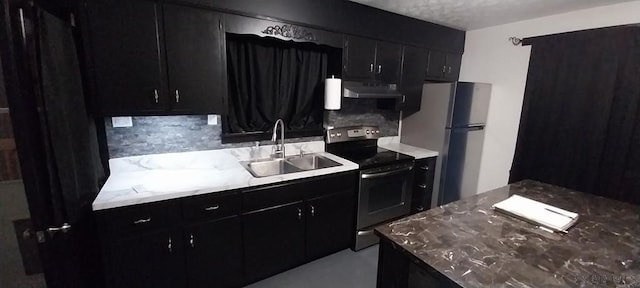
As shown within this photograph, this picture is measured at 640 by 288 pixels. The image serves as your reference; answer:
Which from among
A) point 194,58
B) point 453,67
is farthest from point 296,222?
point 453,67

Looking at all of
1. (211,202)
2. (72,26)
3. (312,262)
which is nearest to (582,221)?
(312,262)

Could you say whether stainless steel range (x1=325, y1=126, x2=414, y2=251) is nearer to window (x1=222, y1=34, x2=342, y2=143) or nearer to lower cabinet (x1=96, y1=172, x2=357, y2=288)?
lower cabinet (x1=96, y1=172, x2=357, y2=288)

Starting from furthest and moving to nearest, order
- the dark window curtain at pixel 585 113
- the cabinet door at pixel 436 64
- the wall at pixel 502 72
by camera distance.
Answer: the cabinet door at pixel 436 64 → the wall at pixel 502 72 → the dark window curtain at pixel 585 113

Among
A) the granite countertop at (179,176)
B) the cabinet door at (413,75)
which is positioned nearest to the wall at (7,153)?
the granite countertop at (179,176)

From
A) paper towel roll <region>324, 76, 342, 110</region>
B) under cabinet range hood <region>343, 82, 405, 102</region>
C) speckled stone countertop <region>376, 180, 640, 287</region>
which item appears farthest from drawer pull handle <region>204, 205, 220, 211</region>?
under cabinet range hood <region>343, 82, 405, 102</region>

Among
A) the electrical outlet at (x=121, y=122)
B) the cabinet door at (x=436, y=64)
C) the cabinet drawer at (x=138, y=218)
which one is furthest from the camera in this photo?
the cabinet door at (x=436, y=64)

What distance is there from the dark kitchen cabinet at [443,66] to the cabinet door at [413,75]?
0.11 m

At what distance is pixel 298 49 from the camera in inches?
100

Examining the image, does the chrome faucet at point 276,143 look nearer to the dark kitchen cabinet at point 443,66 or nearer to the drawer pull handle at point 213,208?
the drawer pull handle at point 213,208

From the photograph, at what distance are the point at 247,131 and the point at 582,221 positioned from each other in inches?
92.4

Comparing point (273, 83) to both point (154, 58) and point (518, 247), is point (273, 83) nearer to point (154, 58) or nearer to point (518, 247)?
point (154, 58)

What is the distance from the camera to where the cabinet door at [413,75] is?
2.90 m

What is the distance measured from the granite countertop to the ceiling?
1.55m

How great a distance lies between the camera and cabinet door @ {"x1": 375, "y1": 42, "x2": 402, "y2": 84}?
269cm
